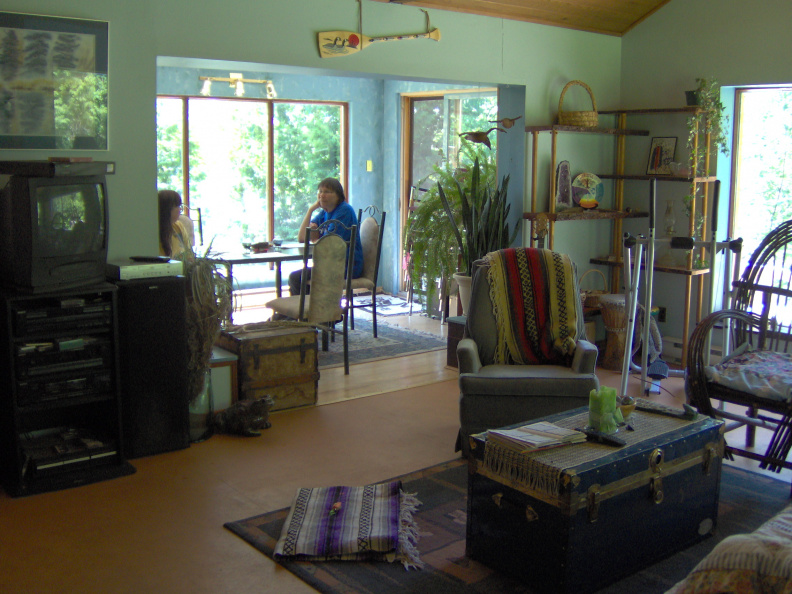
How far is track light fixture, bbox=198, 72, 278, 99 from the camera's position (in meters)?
7.41

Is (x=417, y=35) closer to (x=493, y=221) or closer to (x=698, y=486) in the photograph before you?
(x=493, y=221)

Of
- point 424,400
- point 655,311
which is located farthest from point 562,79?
point 424,400

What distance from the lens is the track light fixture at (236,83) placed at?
292 inches

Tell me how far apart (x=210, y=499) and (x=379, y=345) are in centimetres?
288

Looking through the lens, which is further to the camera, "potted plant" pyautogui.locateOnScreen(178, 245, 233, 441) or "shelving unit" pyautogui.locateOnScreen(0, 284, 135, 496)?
"potted plant" pyautogui.locateOnScreen(178, 245, 233, 441)

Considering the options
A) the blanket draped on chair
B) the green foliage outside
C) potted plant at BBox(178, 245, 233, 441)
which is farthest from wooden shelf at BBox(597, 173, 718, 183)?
the green foliage outside

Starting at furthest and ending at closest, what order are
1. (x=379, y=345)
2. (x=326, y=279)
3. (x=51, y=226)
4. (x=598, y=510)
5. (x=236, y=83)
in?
(x=236, y=83)
(x=379, y=345)
(x=326, y=279)
(x=51, y=226)
(x=598, y=510)

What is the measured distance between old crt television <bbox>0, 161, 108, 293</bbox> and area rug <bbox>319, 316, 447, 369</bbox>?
2.31 m

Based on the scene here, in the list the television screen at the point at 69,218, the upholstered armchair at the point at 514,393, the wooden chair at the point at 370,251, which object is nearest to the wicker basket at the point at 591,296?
the wooden chair at the point at 370,251

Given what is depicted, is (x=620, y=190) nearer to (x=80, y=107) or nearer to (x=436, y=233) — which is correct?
(x=436, y=233)

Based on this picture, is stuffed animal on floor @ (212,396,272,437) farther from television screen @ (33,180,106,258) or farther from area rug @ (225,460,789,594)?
television screen @ (33,180,106,258)

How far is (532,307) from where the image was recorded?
13.4 ft

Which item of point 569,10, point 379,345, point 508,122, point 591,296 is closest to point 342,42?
point 508,122

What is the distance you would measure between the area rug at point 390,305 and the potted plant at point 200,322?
3.38 meters
